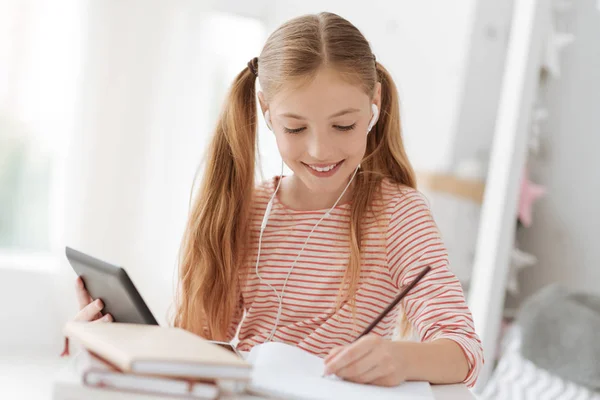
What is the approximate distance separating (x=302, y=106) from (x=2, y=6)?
2337 mm

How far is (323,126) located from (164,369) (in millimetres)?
447

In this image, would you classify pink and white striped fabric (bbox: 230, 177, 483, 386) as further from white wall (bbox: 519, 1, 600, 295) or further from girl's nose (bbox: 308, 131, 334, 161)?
white wall (bbox: 519, 1, 600, 295)

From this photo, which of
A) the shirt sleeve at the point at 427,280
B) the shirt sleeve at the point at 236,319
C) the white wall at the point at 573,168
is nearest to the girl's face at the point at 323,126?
the shirt sleeve at the point at 427,280

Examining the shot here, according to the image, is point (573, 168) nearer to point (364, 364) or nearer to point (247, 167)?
point (247, 167)

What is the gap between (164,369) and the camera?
0.64m

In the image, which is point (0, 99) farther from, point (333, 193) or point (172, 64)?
point (333, 193)

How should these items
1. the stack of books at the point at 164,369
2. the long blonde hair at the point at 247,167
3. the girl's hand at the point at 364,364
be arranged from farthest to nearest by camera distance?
the long blonde hair at the point at 247,167, the girl's hand at the point at 364,364, the stack of books at the point at 164,369

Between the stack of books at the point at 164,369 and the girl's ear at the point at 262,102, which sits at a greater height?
the girl's ear at the point at 262,102

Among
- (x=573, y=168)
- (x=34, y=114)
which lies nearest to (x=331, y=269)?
(x=573, y=168)

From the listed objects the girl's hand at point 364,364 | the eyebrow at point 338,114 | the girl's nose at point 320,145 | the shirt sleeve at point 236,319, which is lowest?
the shirt sleeve at point 236,319

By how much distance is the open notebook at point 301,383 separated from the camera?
0.70 meters

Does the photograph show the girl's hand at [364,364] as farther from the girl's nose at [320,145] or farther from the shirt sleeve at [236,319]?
the shirt sleeve at [236,319]

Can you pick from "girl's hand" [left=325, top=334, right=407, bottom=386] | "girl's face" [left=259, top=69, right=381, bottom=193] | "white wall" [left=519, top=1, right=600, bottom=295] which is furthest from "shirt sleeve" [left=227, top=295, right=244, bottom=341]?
"white wall" [left=519, top=1, right=600, bottom=295]

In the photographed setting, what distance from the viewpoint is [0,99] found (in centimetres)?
298
